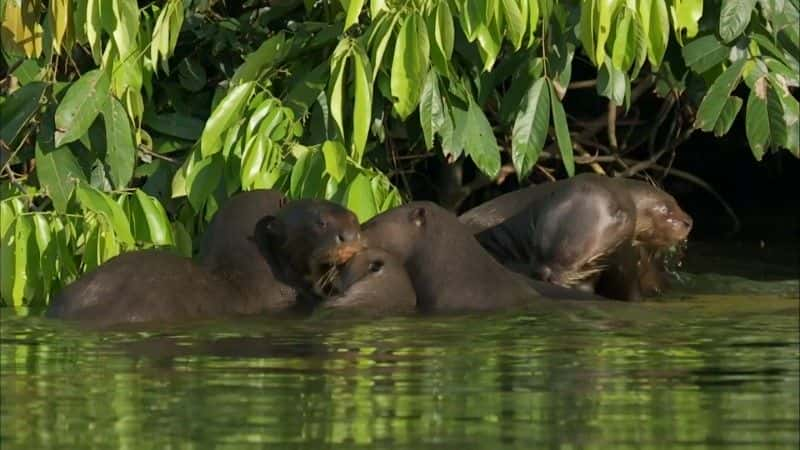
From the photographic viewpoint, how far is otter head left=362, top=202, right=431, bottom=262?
284 inches

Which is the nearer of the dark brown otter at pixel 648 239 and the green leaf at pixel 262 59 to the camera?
the green leaf at pixel 262 59

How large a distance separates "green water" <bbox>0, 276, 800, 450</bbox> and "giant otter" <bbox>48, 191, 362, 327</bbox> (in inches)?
7.7

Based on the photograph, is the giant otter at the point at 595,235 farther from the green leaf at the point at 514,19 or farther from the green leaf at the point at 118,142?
the green leaf at the point at 118,142

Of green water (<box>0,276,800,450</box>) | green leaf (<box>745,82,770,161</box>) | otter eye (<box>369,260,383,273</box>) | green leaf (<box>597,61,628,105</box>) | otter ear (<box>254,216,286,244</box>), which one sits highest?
green leaf (<box>597,61,628,105</box>)

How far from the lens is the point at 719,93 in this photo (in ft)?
23.7

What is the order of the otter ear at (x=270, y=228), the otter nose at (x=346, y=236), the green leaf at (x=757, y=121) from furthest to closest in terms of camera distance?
1. the green leaf at (x=757, y=121)
2. the otter ear at (x=270, y=228)
3. the otter nose at (x=346, y=236)

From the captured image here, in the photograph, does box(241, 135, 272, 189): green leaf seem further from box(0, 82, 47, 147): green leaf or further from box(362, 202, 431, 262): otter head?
box(0, 82, 47, 147): green leaf

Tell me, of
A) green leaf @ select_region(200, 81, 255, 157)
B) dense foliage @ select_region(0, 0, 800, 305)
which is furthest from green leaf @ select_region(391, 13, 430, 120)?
green leaf @ select_region(200, 81, 255, 157)

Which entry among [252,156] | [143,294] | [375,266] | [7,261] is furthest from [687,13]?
[7,261]

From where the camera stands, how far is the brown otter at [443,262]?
7.01 metres

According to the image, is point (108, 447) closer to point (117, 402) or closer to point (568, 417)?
point (117, 402)

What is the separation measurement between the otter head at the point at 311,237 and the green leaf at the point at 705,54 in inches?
50.6

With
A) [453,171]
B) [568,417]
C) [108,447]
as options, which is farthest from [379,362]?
[453,171]

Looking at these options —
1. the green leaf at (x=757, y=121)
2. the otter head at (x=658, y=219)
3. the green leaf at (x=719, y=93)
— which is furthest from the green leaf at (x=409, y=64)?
the otter head at (x=658, y=219)
